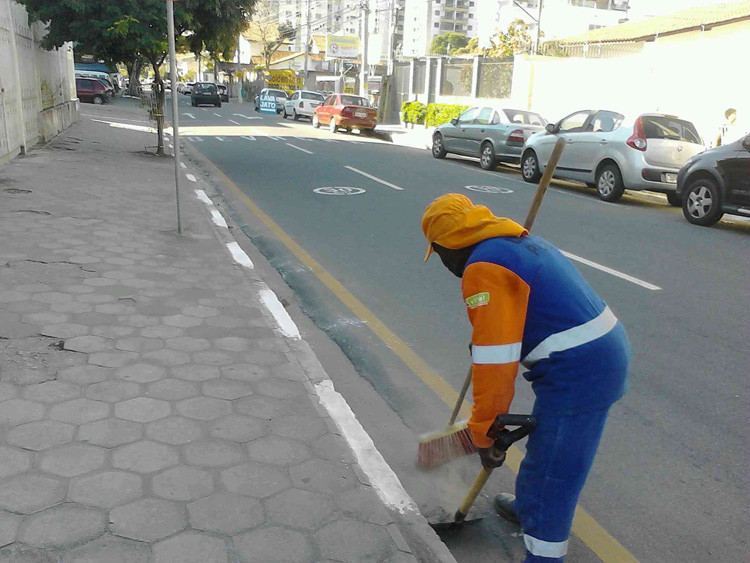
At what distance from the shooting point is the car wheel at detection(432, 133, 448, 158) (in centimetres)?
1789

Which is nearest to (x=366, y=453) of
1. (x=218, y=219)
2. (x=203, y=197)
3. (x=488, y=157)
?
(x=218, y=219)

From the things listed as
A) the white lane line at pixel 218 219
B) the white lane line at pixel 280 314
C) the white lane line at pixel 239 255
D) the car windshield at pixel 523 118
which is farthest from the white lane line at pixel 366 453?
the car windshield at pixel 523 118

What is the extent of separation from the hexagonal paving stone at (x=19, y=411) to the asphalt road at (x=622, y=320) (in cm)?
169

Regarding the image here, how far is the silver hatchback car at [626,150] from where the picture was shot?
11.2m

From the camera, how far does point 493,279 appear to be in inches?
81.0

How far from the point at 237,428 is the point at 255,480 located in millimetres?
470

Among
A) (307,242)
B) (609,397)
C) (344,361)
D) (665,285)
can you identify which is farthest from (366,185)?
(609,397)

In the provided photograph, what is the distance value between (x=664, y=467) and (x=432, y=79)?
28631 mm

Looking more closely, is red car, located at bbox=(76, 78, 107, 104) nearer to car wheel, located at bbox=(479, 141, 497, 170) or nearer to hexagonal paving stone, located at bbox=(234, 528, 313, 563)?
car wheel, located at bbox=(479, 141, 497, 170)

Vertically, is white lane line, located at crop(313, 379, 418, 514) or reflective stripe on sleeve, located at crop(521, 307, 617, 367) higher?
reflective stripe on sleeve, located at crop(521, 307, 617, 367)

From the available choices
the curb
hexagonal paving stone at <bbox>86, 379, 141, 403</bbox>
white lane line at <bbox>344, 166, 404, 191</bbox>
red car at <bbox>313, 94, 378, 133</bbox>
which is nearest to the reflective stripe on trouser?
the curb

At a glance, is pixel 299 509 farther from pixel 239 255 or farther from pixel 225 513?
pixel 239 255

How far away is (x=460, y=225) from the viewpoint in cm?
217

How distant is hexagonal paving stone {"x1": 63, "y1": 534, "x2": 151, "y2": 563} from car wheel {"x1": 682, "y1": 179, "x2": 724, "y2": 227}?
9.19 m
